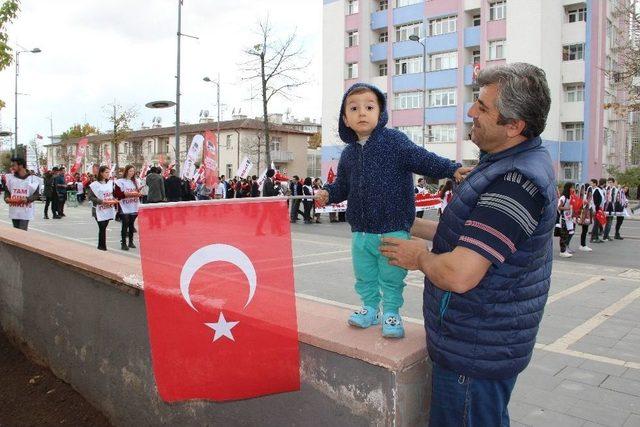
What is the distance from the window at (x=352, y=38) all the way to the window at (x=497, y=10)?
1177 cm

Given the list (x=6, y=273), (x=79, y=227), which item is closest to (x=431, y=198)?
(x=79, y=227)

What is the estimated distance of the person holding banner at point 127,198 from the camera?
37.9 feet

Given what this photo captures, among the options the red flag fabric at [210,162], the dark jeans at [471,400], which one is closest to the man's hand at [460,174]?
the dark jeans at [471,400]

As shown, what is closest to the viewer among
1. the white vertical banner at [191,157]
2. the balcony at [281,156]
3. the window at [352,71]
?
the white vertical banner at [191,157]

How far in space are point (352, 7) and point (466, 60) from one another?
39.2 ft

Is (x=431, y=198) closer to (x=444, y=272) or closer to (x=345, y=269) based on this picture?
(x=345, y=269)

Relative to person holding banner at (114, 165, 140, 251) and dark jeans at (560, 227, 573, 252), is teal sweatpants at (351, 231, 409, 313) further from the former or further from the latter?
dark jeans at (560, 227, 573, 252)

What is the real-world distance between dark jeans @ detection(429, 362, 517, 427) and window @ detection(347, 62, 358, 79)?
4722 centimetres

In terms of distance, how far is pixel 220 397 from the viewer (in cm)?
265

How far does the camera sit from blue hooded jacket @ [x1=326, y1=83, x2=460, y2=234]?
249 cm

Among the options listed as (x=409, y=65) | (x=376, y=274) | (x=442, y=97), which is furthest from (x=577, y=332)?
(x=409, y=65)

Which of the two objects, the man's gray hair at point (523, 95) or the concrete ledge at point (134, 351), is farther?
the concrete ledge at point (134, 351)

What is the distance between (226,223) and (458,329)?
3.39ft

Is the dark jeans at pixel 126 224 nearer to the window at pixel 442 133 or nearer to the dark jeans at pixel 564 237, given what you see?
the dark jeans at pixel 564 237
